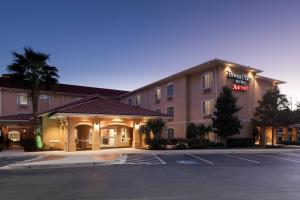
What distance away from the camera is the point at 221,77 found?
111ft

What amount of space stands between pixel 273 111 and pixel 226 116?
635 cm

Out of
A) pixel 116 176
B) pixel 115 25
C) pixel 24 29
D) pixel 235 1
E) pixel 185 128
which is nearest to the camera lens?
pixel 116 176

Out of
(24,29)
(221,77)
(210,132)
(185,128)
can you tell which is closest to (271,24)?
(221,77)

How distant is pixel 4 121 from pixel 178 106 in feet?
69.7

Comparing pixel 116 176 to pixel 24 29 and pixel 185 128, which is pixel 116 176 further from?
pixel 185 128

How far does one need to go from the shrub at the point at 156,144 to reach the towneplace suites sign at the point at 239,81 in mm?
10982

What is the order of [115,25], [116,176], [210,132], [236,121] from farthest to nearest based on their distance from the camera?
[210,132], [236,121], [115,25], [116,176]

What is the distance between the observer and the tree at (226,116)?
31.9 metres

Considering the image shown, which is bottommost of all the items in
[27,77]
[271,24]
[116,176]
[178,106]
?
[116,176]

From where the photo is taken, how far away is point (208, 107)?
35.5m

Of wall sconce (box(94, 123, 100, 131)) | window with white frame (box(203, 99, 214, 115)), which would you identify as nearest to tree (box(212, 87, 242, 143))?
window with white frame (box(203, 99, 214, 115))

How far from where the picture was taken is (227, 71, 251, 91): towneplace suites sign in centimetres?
3472

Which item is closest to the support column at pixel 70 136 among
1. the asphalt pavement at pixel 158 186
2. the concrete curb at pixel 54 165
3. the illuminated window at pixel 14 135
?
the concrete curb at pixel 54 165

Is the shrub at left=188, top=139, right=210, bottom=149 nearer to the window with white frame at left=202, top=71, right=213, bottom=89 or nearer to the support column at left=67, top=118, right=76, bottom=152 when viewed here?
the window with white frame at left=202, top=71, right=213, bottom=89
